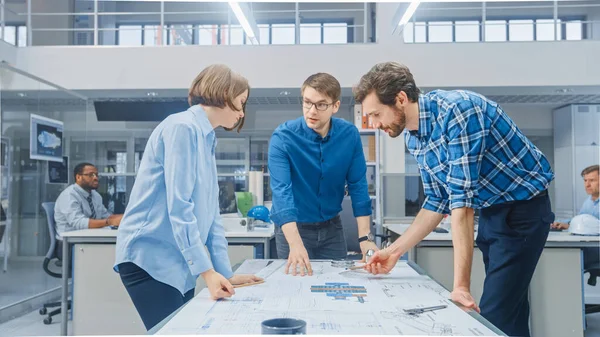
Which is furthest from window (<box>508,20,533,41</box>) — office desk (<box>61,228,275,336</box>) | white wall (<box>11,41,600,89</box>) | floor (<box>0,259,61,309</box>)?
floor (<box>0,259,61,309</box>)

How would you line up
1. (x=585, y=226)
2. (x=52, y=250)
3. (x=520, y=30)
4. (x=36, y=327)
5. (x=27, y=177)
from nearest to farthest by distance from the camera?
(x=585, y=226), (x=36, y=327), (x=52, y=250), (x=27, y=177), (x=520, y=30)

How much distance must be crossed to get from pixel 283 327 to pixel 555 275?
2.29 meters

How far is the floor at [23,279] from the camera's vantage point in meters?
3.86

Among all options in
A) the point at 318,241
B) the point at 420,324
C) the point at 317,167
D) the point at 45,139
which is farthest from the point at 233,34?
the point at 420,324

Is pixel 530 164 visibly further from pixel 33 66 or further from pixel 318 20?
pixel 318 20

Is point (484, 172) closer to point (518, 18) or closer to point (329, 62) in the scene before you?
point (329, 62)

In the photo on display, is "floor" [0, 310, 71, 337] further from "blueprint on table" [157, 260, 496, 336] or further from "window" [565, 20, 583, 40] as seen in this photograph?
"window" [565, 20, 583, 40]

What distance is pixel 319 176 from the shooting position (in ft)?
6.02

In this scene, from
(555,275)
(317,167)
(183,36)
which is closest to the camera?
(317,167)

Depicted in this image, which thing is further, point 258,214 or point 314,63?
point 314,63

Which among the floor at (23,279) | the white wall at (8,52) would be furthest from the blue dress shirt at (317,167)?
the white wall at (8,52)

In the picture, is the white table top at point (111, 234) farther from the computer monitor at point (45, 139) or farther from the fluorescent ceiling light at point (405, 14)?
the fluorescent ceiling light at point (405, 14)

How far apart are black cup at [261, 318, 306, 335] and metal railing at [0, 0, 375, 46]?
15.3 feet

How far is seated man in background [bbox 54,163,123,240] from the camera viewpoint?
10.9 feet
